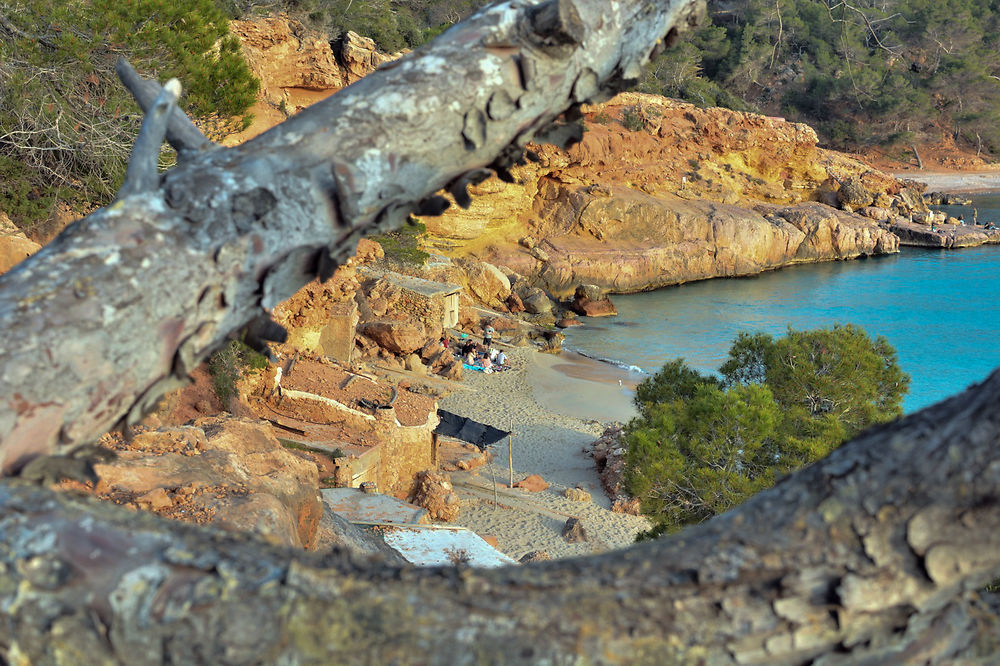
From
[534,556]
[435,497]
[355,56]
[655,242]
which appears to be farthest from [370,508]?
[655,242]

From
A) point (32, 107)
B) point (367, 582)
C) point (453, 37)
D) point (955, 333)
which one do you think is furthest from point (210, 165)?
point (955, 333)

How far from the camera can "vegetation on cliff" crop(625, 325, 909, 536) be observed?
1017 centimetres

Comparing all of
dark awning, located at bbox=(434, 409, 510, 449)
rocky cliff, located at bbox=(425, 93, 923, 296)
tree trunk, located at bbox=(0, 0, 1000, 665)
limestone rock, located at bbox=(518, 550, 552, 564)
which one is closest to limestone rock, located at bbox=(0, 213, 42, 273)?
limestone rock, located at bbox=(518, 550, 552, 564)

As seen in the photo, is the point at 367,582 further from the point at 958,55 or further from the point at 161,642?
the point at 958,55

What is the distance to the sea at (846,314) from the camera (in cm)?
2947

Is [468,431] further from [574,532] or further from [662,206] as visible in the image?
[662,206]

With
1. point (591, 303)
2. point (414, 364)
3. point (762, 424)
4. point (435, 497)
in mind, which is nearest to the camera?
point (762, 424)

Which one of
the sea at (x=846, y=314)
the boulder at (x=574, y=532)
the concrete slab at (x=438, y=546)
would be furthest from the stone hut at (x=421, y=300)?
the concrete slab at (x=438, y=546)

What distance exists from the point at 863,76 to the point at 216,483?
59.5m

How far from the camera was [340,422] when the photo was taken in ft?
43.9

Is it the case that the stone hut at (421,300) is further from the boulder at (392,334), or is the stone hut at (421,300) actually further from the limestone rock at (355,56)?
the limestone rock at (355,56)

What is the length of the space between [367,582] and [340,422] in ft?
40.8

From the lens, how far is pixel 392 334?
873 inches

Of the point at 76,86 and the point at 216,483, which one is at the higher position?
the point at 76,86
